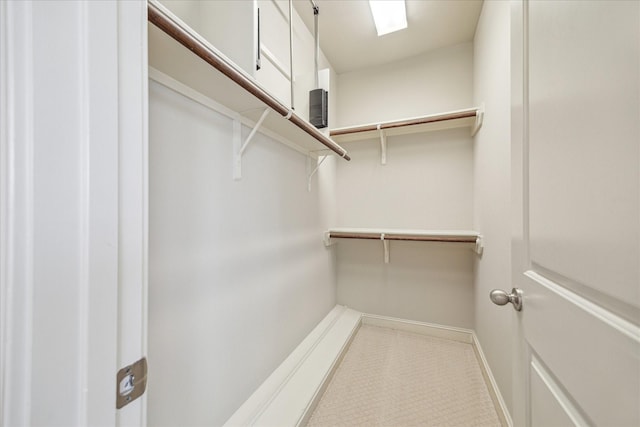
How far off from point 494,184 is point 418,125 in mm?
823

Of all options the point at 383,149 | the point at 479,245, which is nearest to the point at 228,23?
the point at 383,149

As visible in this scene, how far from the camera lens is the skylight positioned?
1.67 meters

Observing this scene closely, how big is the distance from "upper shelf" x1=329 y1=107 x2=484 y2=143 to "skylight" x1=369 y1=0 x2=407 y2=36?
68cm

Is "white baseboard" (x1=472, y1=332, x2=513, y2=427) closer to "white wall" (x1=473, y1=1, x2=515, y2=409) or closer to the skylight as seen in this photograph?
"white wall" (x1=473, y1=1, x2=515, y2=409)

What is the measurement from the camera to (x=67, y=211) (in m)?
0.32

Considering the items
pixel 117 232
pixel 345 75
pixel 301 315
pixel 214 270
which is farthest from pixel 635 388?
pixel 345 75

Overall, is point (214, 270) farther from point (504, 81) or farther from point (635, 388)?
point (504, 81)

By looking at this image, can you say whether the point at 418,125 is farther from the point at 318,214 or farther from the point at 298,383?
the point at 298,383

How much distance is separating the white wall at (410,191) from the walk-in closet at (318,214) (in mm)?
20

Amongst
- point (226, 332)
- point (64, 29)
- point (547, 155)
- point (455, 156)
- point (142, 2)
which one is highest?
point (455, 156)

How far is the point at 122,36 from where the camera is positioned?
373 mm

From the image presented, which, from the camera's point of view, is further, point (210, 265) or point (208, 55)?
point (210, 265)

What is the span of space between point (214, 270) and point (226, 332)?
301 millimetres

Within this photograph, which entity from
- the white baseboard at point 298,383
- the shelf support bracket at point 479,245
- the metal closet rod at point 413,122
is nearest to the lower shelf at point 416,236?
the shelf support bracket at point 479,245
